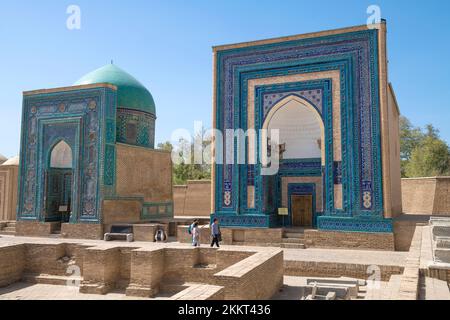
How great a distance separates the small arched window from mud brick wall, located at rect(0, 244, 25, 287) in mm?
5849

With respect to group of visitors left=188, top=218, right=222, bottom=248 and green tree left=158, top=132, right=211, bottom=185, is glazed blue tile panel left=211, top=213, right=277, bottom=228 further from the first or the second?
green tree left=158, top=132, right=211, bottom=185

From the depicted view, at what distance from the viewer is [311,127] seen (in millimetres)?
14406

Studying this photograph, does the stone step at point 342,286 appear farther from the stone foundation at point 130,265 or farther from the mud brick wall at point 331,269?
the mud brick wall at point 331,269

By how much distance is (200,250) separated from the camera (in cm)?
1013

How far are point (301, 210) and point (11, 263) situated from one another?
8990mm

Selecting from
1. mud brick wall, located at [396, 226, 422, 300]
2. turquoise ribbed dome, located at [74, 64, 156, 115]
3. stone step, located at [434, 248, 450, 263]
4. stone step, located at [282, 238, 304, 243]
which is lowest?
stone step, located at [282, 238, 304, 243]

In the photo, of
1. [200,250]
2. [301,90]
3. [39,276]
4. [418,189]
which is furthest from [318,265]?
[418,189]

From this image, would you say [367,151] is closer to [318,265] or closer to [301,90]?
[301,90]

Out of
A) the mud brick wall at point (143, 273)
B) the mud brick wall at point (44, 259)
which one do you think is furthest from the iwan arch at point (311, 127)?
the mud brick wall at point (44, 259)

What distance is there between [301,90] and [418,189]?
11.0 metres

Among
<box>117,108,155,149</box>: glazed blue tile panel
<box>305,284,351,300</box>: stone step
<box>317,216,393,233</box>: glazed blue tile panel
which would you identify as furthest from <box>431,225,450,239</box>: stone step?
<box>117,108,155,149</box>: glazed blue tile panel

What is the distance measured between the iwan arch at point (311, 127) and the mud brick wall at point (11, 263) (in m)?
5.75

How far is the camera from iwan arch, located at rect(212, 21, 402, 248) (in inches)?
459

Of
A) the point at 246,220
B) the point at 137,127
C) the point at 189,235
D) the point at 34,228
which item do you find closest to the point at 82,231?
the point at 34,228
